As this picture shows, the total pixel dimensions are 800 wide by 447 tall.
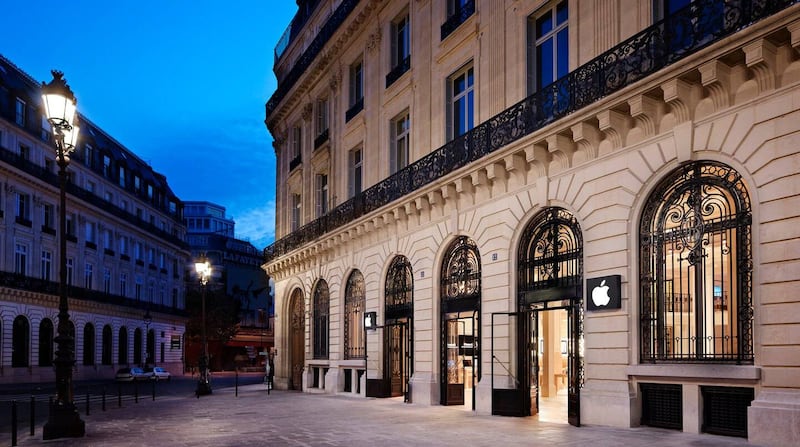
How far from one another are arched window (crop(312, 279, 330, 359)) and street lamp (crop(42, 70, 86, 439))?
13.3m

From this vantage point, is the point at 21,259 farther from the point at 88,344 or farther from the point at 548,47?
the point at 548,47

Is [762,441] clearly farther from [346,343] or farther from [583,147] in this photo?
[346,343]

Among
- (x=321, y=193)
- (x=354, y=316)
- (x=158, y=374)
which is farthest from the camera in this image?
(x=158, y=374)

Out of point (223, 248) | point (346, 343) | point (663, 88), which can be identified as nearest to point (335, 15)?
point (346, 343)

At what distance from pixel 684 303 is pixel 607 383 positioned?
1863 mm

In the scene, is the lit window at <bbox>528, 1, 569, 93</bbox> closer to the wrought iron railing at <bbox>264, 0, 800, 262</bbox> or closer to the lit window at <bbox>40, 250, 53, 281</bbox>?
the wrought iron railing at <bbox>264, 0, 800, 262</bbox>

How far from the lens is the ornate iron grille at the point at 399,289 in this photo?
1991cm

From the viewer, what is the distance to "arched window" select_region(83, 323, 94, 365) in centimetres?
5000

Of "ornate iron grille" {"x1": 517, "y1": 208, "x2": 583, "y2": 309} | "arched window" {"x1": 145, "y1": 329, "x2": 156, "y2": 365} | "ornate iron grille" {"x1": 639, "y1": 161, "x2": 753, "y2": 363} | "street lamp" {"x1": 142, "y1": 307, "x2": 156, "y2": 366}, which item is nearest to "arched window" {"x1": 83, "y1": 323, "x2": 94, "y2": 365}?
"street lamp" {"x1": 142, "y1": 307, "x2": 156, "y2": 366}

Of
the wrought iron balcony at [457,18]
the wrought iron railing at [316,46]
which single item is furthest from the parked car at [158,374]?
the wrought iron balcony at [457,18]

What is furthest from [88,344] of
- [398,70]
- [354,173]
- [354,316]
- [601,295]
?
[601,295]

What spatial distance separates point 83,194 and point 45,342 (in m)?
9.69

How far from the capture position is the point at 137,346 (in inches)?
Result: 2296

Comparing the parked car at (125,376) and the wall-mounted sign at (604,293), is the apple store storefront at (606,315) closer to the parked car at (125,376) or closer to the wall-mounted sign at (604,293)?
the wall-mounted sign at (604,293)
